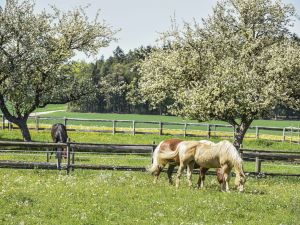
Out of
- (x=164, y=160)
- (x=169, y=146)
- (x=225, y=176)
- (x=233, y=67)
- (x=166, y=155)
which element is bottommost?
(x=225, y=176)

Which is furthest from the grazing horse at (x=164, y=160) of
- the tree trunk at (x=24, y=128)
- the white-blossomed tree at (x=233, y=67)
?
the tree trunk at (x=24, y=128)

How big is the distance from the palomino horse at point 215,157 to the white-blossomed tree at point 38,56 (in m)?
18.0

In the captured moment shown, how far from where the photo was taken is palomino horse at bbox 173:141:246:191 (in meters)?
17.2

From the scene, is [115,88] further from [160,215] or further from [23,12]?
[160,215]

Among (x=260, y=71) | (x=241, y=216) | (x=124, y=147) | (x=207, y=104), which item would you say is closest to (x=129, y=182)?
(x=124, y=147)

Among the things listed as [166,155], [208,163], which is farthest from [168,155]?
[208,163]

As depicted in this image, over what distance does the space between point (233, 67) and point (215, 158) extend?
47.8 feet

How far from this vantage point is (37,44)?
33531 mm

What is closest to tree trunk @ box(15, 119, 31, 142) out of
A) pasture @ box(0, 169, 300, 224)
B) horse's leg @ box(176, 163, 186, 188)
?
pasture @ box(0, 169, 300, 224)

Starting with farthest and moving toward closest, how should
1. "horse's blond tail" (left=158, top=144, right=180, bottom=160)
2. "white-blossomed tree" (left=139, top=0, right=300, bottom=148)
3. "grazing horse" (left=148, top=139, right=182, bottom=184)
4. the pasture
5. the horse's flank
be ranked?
1. "white-blossomed tree" (left=139, top=0, right=300, bottom=148)
2. "grazing horse" (left=148, top=139, right=182, bottom=184)
3. the horse's flank
4. "horse's blond tail" (left=158, top=144, right=180, bottom=160)
5. the pasture

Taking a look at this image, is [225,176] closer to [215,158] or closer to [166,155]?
[215,158]

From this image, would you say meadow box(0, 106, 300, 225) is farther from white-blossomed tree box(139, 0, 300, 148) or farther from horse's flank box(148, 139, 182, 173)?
white-blossomed tree box(139, 0, 300, 148)

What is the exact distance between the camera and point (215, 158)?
1762 centimetres

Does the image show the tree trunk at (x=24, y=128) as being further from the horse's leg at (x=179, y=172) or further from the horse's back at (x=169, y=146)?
the horse's leg at (x=179, y=172)
